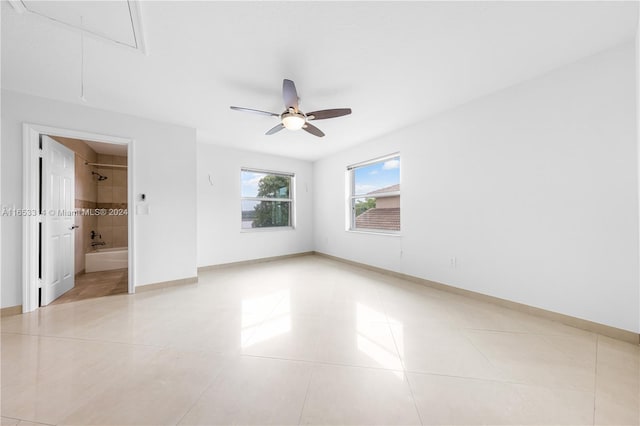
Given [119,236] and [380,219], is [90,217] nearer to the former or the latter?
[119,236]

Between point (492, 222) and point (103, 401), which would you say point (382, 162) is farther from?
point (103, 401)

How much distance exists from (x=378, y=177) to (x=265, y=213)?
8.76 feet

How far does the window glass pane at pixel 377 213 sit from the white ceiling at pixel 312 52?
5.67ft

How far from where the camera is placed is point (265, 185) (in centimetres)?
507

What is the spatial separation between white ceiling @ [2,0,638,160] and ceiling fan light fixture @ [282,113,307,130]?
0.31 metres

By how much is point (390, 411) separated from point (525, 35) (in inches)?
111

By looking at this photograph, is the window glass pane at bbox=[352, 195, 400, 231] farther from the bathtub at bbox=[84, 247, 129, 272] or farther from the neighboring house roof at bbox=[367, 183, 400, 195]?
the bathtub at bbox=[84, 247, 129, 272]

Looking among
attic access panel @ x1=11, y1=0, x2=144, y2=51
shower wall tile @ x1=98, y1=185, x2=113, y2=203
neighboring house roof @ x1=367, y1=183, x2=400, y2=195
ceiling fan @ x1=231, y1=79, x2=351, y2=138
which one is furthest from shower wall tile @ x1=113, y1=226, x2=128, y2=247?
neighboring house roof @ x1=367, y1=183, x2=400, y2=195

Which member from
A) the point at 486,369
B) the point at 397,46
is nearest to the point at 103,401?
the point at 486,369

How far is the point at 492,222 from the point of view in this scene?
259 cm

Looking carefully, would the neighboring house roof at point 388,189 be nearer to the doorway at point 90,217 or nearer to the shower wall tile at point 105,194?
the doorway at point 90,217

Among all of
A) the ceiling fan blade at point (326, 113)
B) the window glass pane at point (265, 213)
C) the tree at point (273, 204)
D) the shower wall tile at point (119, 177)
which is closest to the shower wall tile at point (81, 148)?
the shower wall tile at point (119, 177)

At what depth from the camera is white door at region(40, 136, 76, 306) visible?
2619 mm

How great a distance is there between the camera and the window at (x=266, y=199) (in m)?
4.83
